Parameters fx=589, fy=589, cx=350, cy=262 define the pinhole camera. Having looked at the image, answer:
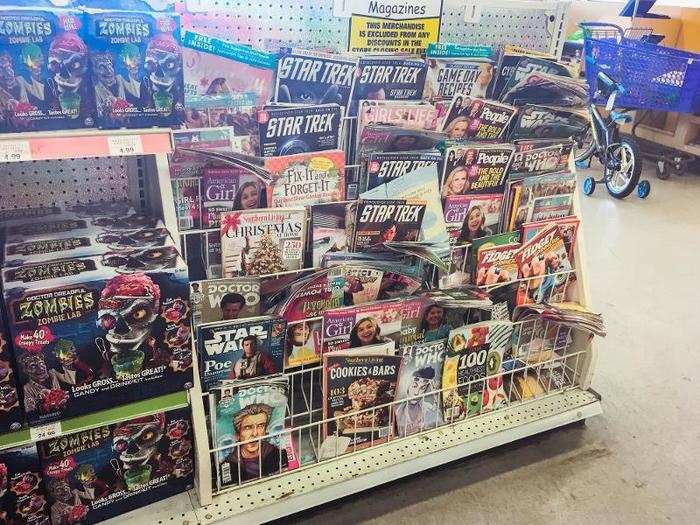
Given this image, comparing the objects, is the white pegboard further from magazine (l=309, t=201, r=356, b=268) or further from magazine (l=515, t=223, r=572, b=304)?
magazine (l=515, t=223, r=572, b=304)

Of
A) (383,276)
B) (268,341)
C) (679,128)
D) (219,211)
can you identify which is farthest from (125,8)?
(679,128)

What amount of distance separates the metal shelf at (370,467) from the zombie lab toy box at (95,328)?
0.38m

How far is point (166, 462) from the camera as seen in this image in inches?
56.2

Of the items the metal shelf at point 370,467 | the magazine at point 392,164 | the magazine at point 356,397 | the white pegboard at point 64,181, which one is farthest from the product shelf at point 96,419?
the magazine at point 392,164

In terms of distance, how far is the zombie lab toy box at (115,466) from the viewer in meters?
1.29

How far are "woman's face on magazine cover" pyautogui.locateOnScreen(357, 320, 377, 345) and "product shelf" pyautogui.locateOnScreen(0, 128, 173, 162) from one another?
74cm

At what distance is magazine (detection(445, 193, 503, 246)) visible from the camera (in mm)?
1763

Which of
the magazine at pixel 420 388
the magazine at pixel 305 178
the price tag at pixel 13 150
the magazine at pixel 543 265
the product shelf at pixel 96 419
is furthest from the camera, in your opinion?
the magazine at pixel 543 265

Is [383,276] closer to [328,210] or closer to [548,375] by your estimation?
[328,210]

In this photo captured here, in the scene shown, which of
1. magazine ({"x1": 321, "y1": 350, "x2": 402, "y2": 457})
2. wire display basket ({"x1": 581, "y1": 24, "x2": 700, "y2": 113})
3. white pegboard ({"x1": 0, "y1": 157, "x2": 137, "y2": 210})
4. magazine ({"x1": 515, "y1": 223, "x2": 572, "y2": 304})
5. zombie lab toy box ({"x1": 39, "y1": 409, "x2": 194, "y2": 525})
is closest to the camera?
zombie lab toy box ({"x1": 39, "y1": 409, "x2": 194, "y2": 525})

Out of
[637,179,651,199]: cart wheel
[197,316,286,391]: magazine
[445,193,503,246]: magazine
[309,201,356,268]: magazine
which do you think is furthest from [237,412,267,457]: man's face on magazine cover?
[637,179,651,199]: cart wheel

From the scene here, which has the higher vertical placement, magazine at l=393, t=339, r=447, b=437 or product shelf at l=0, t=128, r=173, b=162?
product shelf at l=0, t=128, r=173, b=162

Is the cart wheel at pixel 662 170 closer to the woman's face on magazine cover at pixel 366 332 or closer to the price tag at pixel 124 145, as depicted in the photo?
the woman's face on magazine cover at pixel 366 332

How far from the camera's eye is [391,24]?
162 cm
